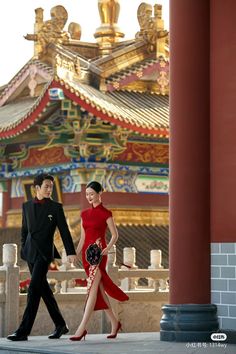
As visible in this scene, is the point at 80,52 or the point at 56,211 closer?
the point at 56,211

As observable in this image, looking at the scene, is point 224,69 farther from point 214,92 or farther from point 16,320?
point 16,320

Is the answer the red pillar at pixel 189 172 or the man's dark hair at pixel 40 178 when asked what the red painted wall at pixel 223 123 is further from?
the man's dark hair at pixel 40 178

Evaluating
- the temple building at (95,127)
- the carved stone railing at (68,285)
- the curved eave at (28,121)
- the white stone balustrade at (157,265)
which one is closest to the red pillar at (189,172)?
the carved stone railing at (68,285)

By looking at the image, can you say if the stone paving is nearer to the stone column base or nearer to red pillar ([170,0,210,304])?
the stone column base

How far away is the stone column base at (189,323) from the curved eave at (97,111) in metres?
14.2

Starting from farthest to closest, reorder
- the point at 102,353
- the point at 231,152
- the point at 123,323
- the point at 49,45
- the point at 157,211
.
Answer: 1. the point at 49,45
2. the point at 157,211
3. the point at 123,323
4. the point at 231,152
5. the point at 102,353

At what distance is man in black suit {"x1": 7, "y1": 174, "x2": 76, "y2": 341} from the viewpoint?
40.5ft

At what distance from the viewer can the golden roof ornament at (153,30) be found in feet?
94.9

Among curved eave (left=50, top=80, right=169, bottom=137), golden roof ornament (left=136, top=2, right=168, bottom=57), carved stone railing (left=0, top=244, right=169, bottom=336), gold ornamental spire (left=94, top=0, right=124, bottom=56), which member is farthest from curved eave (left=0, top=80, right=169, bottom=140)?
carved stone railing (left=0, top=244, right=169, bottom=336)

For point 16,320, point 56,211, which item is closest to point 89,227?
point 56,211

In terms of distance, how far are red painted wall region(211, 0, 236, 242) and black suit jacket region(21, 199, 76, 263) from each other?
1547 mm

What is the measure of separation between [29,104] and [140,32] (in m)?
3.43

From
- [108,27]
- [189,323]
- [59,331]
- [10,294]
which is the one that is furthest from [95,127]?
[189,323]

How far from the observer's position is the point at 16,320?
576 inches
